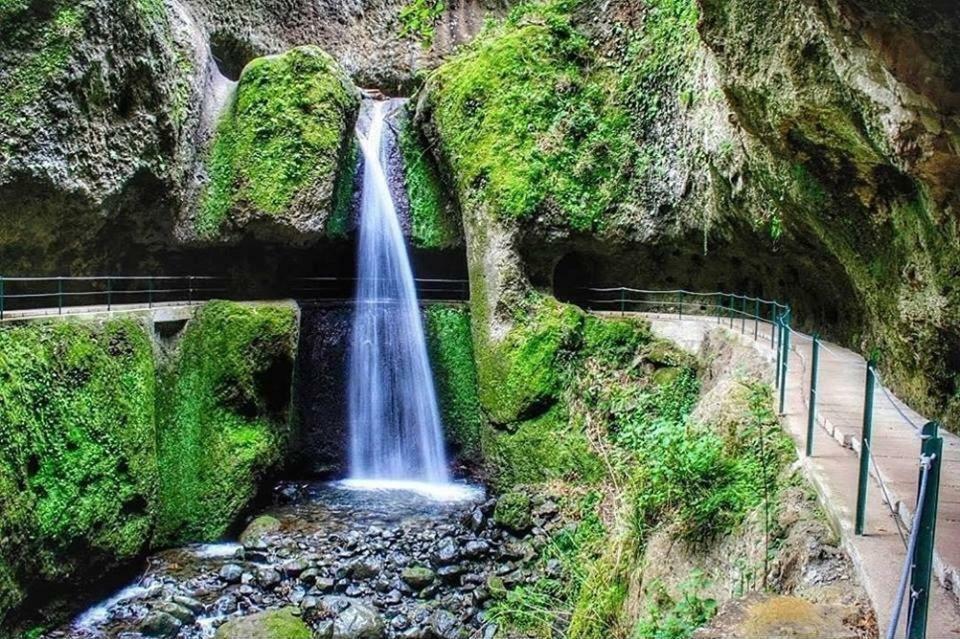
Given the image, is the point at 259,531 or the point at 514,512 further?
the point at 259,531

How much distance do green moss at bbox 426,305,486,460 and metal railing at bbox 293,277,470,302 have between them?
1978 millimetres

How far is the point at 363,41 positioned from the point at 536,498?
1683 centimetres

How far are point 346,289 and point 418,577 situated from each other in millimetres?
10018

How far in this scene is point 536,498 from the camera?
11922 millimetres

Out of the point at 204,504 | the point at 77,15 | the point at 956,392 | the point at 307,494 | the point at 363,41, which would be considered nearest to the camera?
the point at 956,392

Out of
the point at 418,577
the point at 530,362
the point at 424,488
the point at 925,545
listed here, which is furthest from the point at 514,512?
the point at 925,545

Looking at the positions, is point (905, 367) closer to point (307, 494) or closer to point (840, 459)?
point (840, 459)

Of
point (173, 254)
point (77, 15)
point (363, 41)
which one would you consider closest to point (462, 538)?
point (173, 254)

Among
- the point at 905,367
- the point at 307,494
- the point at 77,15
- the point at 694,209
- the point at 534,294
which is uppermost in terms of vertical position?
the point at 77,15

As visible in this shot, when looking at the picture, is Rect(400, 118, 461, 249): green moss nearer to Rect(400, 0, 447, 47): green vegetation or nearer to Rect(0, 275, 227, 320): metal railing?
Rect(0, 275, 227, 320): metal railing

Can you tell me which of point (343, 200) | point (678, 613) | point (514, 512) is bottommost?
point (514, 512)

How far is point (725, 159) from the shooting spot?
11477 millimetres

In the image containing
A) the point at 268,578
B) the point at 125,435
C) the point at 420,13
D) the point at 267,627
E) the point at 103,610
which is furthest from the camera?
the point at 125,435

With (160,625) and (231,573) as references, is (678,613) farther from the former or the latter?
(231,573)
